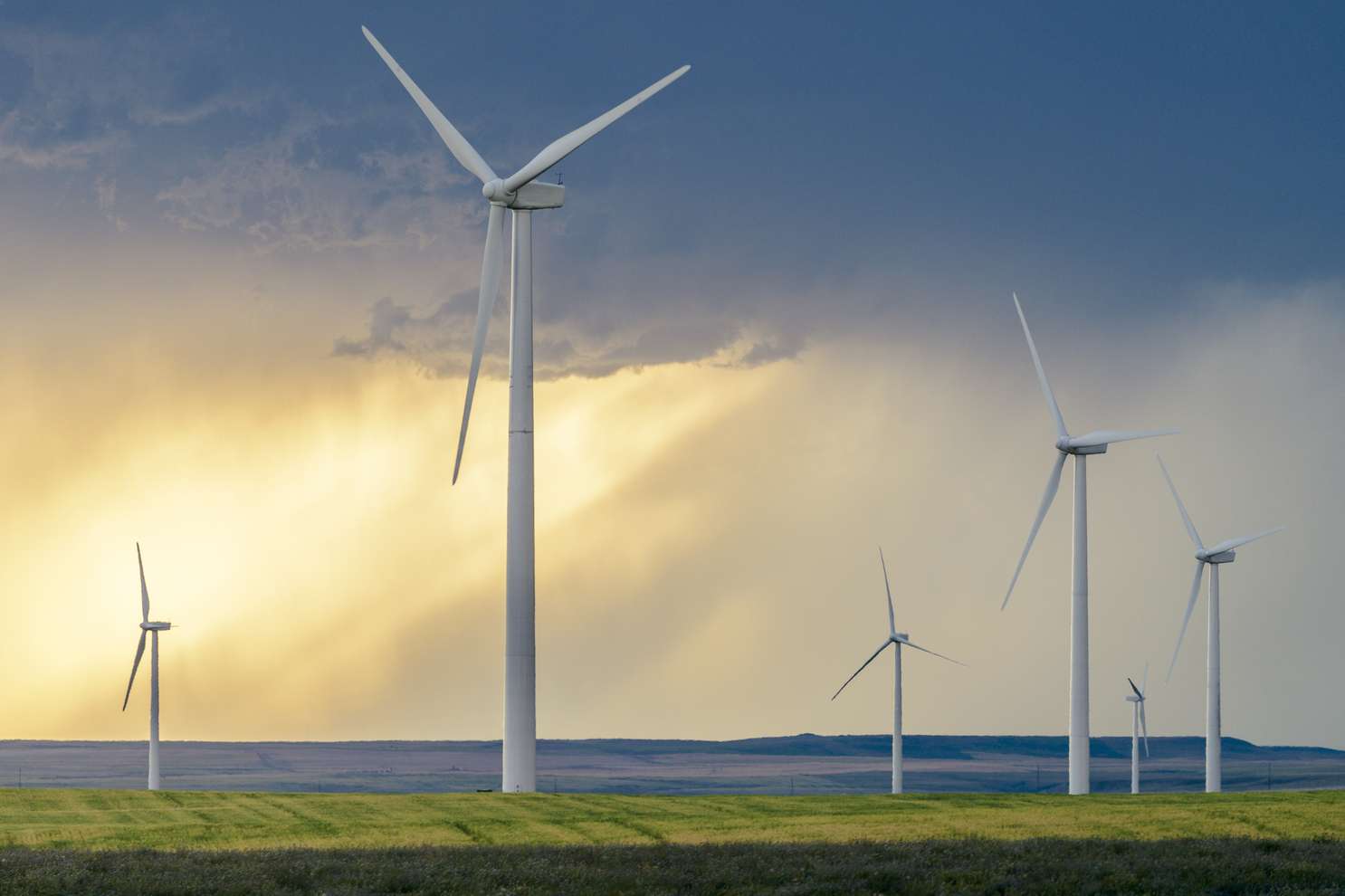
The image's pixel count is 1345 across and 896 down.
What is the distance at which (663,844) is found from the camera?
45.6m

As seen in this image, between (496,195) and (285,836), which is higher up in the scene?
(496,195)

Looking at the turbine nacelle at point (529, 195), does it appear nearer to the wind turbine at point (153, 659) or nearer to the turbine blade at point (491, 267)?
the turbine blade at point (491, 267)

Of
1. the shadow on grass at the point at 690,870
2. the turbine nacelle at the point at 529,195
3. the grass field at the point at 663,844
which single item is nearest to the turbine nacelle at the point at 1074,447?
the grass field at the point at 663,844

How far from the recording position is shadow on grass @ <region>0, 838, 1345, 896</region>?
3609 cm

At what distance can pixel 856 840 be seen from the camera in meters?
46.4

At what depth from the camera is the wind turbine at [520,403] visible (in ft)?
209

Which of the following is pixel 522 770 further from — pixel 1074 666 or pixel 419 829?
pixel 1074 666

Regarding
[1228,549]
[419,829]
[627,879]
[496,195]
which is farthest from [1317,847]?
[1228,549]

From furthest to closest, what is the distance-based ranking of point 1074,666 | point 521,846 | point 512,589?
point 1074,666, point 512,589, point 521,846

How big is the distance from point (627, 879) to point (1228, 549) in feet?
274

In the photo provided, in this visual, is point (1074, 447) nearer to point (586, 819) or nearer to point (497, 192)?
point (497, 192)

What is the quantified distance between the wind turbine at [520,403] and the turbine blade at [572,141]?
36 mm

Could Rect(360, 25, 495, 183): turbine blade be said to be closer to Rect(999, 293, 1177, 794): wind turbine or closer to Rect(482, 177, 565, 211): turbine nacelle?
Rect(482, 177, 565, 211): turbine nacelle

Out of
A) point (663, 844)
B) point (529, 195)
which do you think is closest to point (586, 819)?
point (663, 844)
